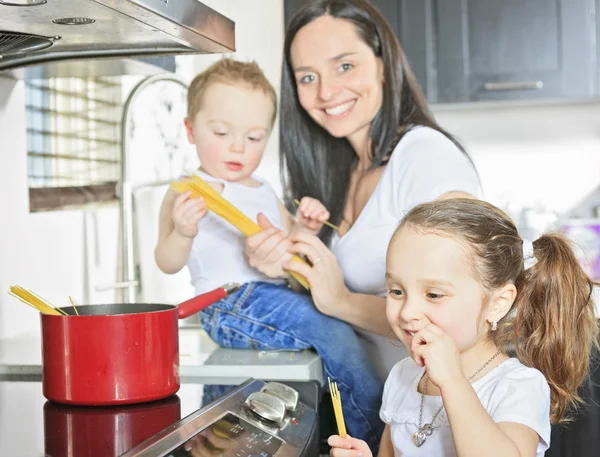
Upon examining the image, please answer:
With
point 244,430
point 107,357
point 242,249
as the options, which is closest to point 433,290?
point 244,430

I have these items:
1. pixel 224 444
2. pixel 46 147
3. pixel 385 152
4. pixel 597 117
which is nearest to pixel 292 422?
pixel 224 444

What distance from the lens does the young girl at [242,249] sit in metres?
1.51

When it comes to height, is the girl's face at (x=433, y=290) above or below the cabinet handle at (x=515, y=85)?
below

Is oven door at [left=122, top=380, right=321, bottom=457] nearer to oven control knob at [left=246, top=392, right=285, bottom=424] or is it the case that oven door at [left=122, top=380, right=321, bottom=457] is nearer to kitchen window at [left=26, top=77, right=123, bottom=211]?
oven control knob at [left=246, top=392, right=285, bottom=424]

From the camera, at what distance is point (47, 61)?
1415 mm

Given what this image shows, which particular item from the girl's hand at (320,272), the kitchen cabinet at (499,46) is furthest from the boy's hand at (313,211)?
the kitchen cabinet at (499,46)

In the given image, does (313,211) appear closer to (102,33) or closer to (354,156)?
(354,156)

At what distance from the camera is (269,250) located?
152cm

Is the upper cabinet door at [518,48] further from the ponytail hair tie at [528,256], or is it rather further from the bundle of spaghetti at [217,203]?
the ponytail hair tie at [528,256]

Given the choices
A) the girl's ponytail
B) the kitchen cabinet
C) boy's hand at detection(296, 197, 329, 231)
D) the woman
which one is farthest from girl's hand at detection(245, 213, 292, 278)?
the kitchen cabinet

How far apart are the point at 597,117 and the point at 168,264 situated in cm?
215

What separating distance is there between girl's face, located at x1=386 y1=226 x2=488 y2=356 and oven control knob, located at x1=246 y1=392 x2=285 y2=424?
0.59 feet

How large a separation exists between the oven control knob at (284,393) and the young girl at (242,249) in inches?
12.9

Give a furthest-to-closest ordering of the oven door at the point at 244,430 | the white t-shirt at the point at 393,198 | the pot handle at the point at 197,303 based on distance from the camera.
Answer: the white t-shirt at the point at 393,198
the pot handle at the point at 197,303
the oven door at the point at 244,430
